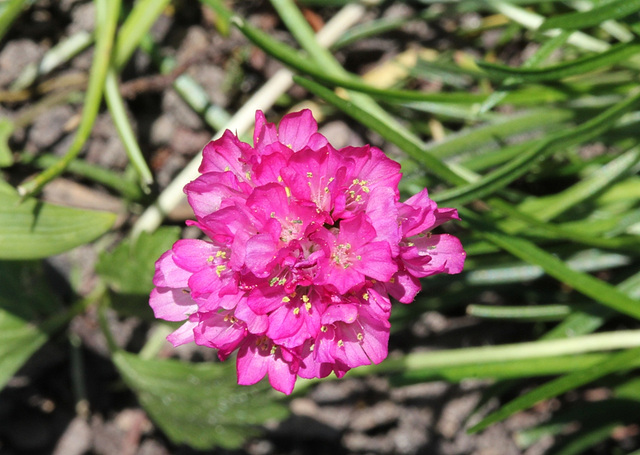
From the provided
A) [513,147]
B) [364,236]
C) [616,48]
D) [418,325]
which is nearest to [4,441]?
[418,325]

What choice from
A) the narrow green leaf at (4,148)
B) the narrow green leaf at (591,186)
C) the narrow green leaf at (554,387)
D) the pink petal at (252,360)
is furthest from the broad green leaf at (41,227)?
the narrow green leaf at (591,186)

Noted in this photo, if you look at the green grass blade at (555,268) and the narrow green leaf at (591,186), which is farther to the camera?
the narrow green leaf at (591,186)

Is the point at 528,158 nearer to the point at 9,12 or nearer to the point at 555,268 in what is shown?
the point at 555,268

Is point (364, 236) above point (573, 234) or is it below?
above

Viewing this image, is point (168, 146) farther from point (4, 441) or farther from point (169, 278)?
point (4, 441)

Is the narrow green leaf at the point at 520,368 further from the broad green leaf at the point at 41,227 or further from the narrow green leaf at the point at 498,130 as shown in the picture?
the broad green leaf at the point at 41,227

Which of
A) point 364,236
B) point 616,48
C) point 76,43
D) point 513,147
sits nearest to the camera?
point 364,236

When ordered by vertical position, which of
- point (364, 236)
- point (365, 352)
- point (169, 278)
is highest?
point (364, 236)
